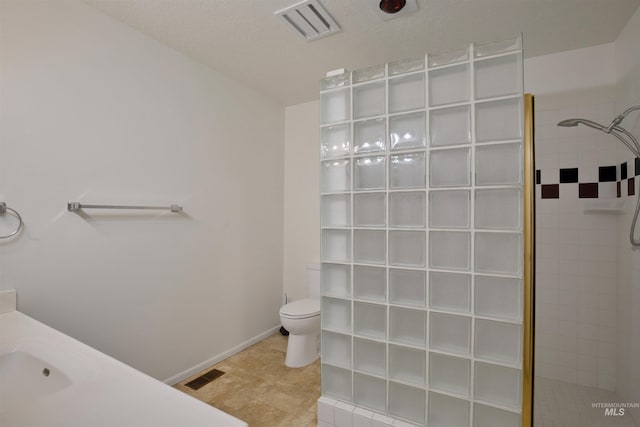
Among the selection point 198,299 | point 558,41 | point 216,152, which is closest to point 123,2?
point 216,152

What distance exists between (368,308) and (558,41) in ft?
6.96

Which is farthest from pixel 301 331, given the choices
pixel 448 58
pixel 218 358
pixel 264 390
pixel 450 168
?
pixel 448 58

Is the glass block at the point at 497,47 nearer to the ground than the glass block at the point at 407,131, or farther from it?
farther from it

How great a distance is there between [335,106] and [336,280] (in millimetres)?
924

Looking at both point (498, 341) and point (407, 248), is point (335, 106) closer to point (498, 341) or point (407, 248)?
point (407, 248)

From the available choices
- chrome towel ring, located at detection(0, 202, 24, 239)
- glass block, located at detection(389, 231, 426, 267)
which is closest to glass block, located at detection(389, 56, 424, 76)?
glass block, located at detection(389, 231, 426, 267)

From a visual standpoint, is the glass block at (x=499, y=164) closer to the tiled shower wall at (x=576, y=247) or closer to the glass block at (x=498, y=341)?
the glass block at (x=498, y=341)

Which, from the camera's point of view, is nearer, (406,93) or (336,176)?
(406,93)

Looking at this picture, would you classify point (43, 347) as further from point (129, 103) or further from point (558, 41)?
point (558, 41)

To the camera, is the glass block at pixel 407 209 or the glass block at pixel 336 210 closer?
the glass block at pixel 407 209

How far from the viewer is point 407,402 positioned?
1.48m

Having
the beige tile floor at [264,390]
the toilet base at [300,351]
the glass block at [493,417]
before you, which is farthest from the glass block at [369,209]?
the toilet base at [300,351]

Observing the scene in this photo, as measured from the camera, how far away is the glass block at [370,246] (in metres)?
1.53

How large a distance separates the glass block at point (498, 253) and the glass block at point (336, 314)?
2.18 feet
